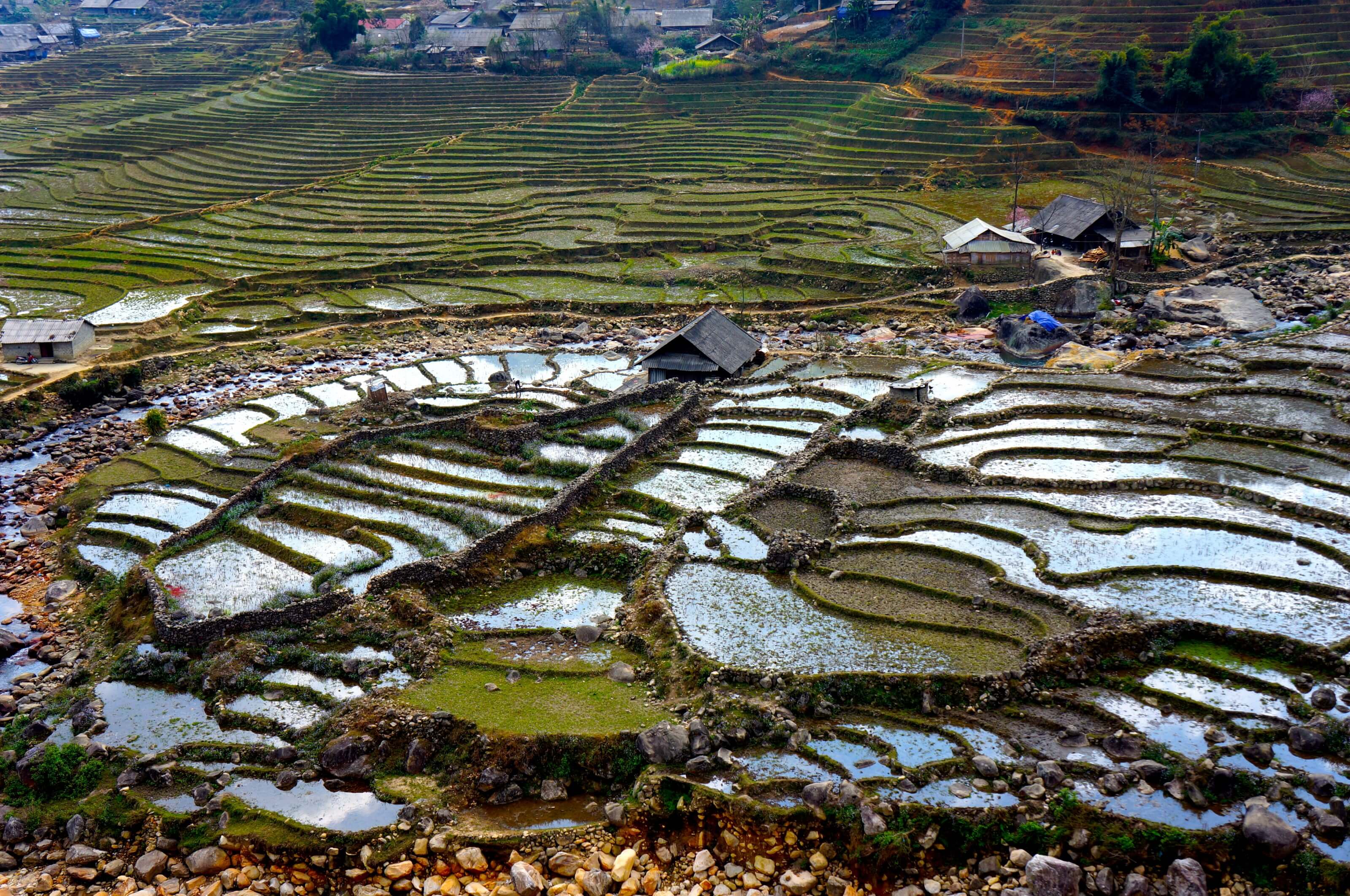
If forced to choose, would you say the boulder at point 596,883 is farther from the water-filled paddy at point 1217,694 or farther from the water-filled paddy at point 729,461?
the water-filled paddy at point 729,461

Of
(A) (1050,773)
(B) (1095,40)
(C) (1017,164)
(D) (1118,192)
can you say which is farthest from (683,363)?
(B) (1095,40)

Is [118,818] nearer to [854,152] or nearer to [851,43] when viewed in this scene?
[854,152]

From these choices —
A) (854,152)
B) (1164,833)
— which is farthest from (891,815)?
(854,152)

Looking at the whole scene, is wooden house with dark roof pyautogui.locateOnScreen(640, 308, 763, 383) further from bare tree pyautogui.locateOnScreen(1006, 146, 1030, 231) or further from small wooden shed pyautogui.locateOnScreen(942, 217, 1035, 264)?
bare tree pyautogui.locateOnScreen(1006, 146, 1030, 231)

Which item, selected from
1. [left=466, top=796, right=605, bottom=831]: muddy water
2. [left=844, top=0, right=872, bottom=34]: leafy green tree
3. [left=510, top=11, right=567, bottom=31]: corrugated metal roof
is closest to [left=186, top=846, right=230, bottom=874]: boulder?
[left=466, top=796, right=605, bottom=831]: muddy water

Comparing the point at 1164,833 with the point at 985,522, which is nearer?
the point at 1164,833

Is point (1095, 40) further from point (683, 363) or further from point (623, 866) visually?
point (623, 866)
